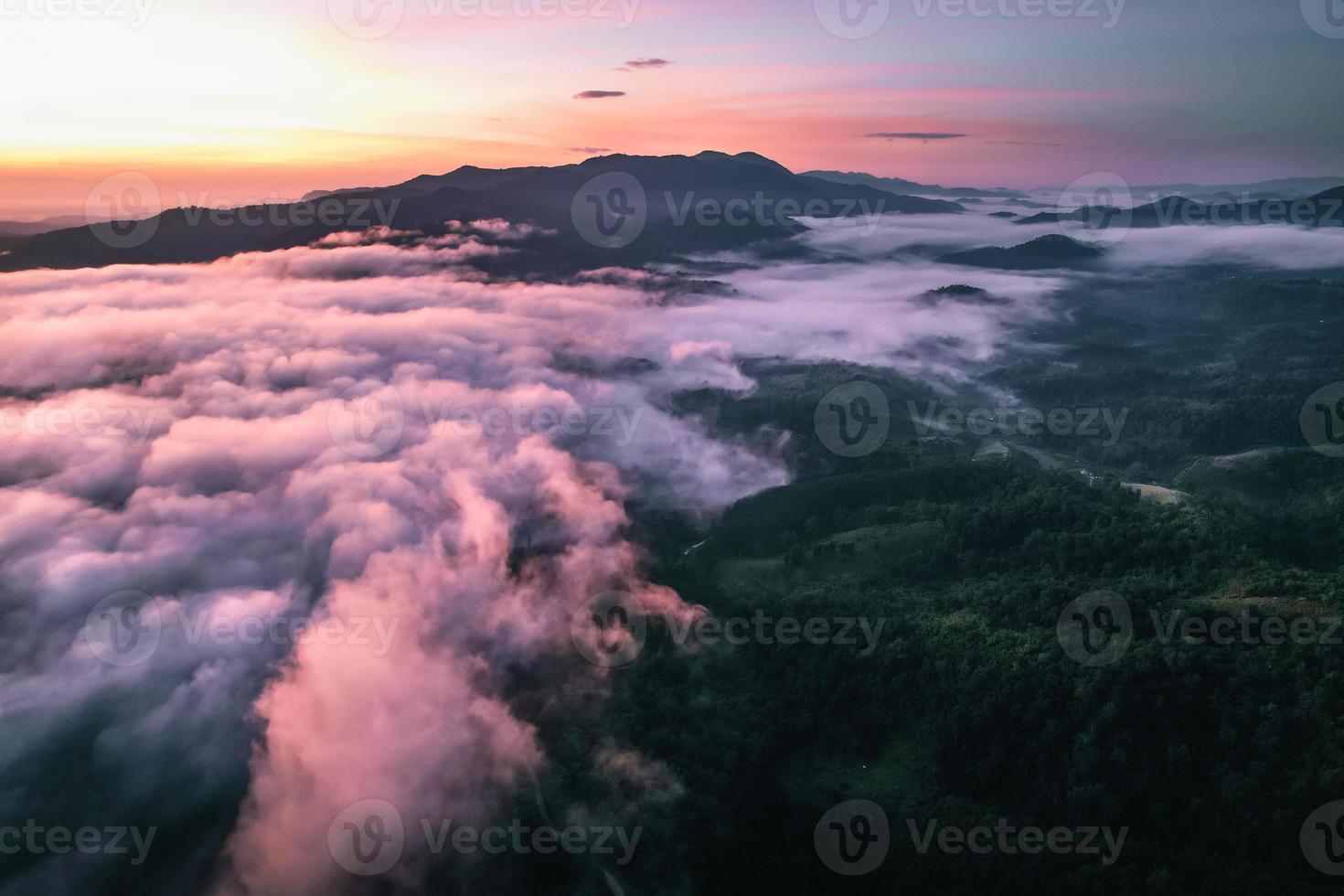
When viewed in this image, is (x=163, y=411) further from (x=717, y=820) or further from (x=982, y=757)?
(x=982, y=757)

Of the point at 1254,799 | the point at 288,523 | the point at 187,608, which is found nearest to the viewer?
the point at 1254,799

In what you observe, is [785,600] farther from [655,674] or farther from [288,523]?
[288,523]

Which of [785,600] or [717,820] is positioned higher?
[785,600]

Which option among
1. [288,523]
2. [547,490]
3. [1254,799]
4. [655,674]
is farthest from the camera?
[547,490]

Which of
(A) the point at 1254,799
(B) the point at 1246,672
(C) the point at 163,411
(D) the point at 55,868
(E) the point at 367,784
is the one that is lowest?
(D) the point at 55,868

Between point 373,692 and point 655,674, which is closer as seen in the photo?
point 373,692

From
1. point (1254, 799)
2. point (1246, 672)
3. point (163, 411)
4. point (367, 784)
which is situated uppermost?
point (163, 411)

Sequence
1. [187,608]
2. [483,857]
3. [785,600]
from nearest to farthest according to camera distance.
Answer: [483,857], [187,608], [785,600]

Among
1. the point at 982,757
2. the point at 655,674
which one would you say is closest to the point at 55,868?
the point at 655,674

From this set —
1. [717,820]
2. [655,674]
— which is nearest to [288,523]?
[655,674]
